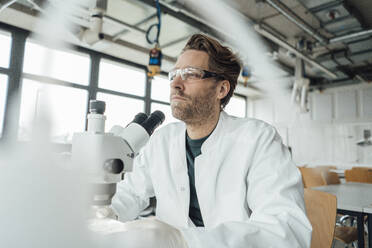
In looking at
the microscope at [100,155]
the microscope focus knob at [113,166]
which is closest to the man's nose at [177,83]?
the microscope at [100,155]

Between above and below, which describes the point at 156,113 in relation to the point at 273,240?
above

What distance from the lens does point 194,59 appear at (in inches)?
45.7

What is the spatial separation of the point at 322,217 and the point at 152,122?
96 centimetres

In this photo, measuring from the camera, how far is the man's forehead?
1151 millimetres

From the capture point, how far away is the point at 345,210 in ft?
4.92

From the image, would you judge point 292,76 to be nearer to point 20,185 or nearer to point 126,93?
point 126,93

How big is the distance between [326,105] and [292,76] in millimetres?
1480

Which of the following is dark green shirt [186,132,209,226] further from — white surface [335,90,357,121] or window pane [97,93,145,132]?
white surface [335,90,357,121]

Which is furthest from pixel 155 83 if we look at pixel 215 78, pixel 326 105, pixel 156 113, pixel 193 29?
pixel 156 113

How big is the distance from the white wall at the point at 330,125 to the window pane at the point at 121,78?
334 centimetres

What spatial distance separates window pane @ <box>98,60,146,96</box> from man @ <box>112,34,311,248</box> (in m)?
4.19

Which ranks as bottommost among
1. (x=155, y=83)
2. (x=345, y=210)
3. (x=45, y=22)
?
(x=345, y=210)

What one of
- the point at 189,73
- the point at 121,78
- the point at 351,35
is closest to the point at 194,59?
the point at 189,73

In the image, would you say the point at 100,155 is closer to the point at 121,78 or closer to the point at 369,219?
the point at 369,219
